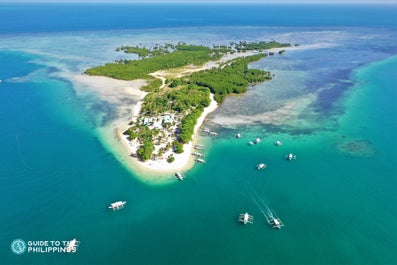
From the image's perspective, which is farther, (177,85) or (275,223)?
(177,85)

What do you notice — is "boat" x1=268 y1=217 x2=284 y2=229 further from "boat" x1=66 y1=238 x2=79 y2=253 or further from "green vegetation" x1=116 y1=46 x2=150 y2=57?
"green vegetation" x1=116 y1=46 x2=150 y2=57

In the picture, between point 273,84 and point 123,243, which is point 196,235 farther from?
point 273,84

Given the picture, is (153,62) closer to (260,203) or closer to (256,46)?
Result: (256,46)

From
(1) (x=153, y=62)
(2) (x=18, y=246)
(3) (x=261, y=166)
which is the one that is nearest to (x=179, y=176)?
(3) (x=261, y=166)

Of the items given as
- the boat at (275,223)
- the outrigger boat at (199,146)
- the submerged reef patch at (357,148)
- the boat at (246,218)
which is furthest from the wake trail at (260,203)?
the submerged reef patch at (357,148)

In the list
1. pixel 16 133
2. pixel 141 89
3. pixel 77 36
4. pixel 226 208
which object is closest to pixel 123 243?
pixel 226 208

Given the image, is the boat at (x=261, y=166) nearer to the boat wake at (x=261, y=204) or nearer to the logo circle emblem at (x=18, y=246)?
the boat wake at (x=261, y=204)
